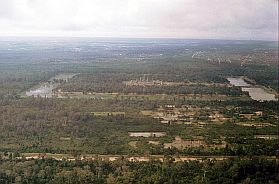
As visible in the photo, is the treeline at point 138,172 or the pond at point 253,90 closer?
the treeline at point 138,172

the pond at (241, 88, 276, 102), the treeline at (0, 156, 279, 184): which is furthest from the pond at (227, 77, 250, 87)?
the treeline at (0, 156, 279, 184)

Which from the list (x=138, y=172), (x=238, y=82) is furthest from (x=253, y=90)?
(x=138, y=172)

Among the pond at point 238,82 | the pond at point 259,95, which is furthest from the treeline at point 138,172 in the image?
the pond at point 238,82

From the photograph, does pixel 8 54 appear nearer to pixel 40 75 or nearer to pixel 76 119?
pixel 40 75

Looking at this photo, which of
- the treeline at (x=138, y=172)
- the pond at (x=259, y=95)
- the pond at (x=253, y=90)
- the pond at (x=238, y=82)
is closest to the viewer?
the treeline at (x=138, y=172)

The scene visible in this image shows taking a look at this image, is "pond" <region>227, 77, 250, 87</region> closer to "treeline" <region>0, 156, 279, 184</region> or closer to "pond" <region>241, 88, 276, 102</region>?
"pond" <region>241, 88, 276, 102</region>

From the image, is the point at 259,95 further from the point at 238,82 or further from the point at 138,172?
the point at 138,172

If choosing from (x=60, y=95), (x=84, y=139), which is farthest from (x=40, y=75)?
Answer: (x=84, y=139)

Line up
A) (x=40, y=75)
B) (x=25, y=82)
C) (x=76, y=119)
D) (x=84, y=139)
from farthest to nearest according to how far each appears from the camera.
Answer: (x=40, y=75), (x=25, y=82), (x=76, y=119), (x=84, y=139)

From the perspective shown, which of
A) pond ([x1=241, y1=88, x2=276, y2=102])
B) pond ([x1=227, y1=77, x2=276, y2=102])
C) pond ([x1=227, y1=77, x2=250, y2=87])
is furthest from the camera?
pond ([x1=227, y1=77, x2=250, y2=87])

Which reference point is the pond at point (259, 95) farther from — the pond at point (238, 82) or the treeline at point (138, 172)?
the treeline at point (138, 172)

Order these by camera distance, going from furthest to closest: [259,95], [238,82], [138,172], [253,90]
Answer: [238,82]
[253,90]
[259,95]
[138,172]
